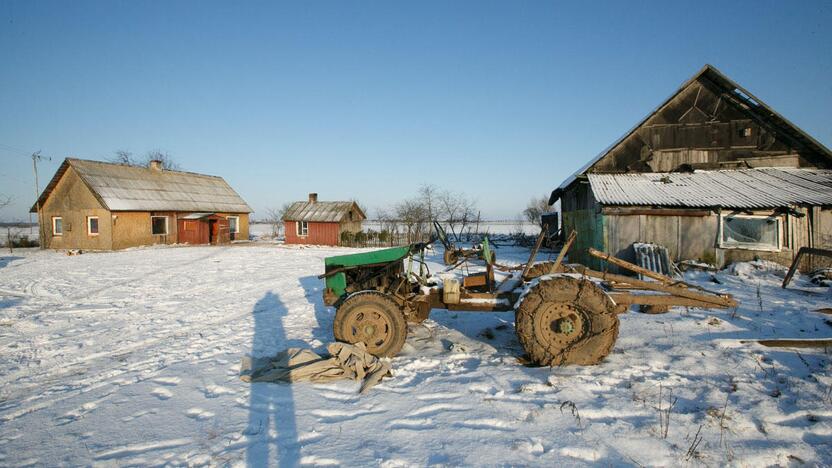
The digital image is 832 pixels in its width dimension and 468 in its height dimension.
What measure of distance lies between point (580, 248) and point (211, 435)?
48.5 feet

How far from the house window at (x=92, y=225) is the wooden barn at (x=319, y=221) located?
11.3 metres

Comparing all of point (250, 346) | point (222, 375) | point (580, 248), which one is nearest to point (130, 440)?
point (222, 375)

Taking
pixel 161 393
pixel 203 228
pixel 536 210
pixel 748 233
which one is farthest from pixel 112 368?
pixel 536 210

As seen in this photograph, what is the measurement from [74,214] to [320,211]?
50.2 feet

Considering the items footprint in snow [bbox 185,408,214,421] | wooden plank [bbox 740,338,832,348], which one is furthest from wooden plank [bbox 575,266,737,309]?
footprint in snow [bbox 185,408,214,421]

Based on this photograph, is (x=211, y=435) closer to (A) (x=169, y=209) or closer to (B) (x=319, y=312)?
(B) (x=319, y=312)

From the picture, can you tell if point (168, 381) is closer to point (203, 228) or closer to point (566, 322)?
point (566, 322)

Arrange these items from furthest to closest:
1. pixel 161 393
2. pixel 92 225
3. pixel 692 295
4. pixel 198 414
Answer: pixel 92 225 → pixel 692 295 → pixel 161 393 → pixel 198 414

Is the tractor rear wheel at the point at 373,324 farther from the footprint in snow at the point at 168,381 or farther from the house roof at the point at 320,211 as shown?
the house roof at the point at 320,211

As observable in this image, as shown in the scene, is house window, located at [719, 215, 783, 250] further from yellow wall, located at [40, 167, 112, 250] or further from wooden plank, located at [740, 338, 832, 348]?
yellow wall, located at [40, 167, 112, 250]

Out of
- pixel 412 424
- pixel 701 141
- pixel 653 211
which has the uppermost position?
pixel 701 141

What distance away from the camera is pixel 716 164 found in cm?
1447

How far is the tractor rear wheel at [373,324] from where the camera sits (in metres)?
5.27

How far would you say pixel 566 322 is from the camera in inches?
188
